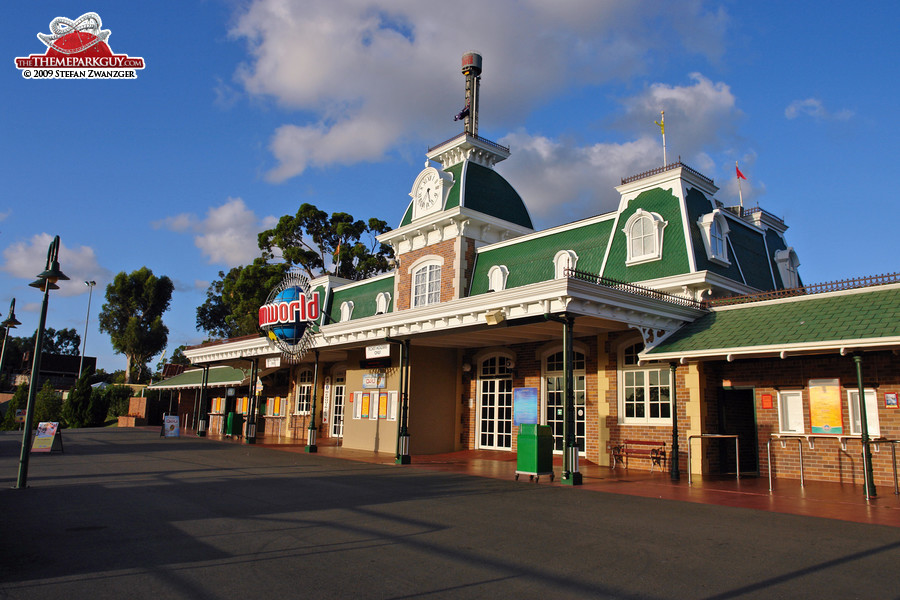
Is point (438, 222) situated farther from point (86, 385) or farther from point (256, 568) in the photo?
point (86, 385)

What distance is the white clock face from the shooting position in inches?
843

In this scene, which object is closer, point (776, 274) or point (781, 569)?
point (781, 569)

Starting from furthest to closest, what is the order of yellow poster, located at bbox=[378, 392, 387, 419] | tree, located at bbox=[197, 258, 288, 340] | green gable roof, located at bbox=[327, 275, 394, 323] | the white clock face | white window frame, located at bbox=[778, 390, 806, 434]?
tree, located at bbox=[197, 258, 288, 340] → green gable roof, located at bbox=[327, 275, 394, 323] → the white clock face → yellow poster, located at bbox=[378, 392, 387, 419] → white window frame, located at bbox=[778, 390, 806, 434]

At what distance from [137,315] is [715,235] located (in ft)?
174

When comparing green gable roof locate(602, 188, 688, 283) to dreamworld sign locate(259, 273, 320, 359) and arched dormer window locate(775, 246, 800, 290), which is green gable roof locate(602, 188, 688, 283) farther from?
dreamworld sign locate(259, 273, 320, 359)

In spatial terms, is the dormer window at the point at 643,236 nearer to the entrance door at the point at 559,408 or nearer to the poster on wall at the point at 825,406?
the entrance door at the point at 559,408

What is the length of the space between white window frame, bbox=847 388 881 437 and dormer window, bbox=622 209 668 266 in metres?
5.43

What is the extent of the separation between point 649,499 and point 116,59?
55.3 feet

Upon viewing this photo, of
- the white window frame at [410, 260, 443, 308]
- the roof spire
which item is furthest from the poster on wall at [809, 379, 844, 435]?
the roof spire

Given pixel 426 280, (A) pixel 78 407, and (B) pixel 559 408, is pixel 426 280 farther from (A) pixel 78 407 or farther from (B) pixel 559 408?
(A) pixel 78 407

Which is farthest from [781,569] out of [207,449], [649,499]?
[207,449]

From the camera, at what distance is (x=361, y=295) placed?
25359 millimetres

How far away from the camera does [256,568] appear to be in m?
5.62

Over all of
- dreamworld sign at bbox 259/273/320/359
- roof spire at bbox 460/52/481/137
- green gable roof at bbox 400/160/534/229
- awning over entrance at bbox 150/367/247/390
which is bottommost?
awning over entrance at bbox 150/367/247/390
